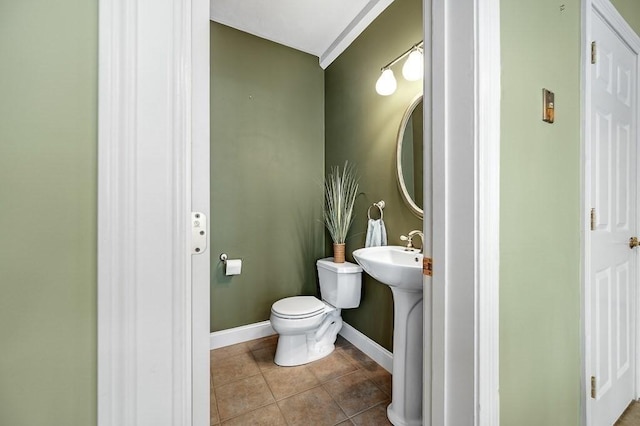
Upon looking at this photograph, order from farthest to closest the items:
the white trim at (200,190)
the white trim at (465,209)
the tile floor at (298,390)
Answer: the tile floor at (298,390) → the white trim at (465,209) → the white trim at (200,190)

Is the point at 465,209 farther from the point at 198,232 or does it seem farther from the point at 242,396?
the point at 242,396

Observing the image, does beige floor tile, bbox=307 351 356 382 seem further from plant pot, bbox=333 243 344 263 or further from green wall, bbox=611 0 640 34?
green wall, bbox=611 0 640 34

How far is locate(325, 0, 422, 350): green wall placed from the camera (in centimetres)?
173

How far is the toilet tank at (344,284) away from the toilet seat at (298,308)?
5.5 inches

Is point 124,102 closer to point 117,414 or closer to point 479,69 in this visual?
point 117,414

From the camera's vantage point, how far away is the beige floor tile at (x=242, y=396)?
4.69ft

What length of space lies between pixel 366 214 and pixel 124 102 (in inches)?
71.4

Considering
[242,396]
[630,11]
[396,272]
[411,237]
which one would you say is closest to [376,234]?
[411,237]

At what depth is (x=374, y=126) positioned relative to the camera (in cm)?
198

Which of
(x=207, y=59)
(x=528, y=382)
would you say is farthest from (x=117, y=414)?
(x=528, y=382)

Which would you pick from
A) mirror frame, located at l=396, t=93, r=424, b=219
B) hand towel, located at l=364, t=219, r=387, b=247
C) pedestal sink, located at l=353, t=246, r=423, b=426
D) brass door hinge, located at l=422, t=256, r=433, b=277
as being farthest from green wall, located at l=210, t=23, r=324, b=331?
brass door hinge, located at l=422, t=256, r=433, b=277

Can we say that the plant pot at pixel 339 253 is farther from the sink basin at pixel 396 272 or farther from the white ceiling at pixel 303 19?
the white ceiling at pixel 303 19

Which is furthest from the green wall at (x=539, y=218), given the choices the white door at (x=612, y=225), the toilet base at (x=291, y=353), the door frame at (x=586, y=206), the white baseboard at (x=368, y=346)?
the toilet base at (x=291, y=353)

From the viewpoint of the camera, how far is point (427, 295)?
852 millimetres
